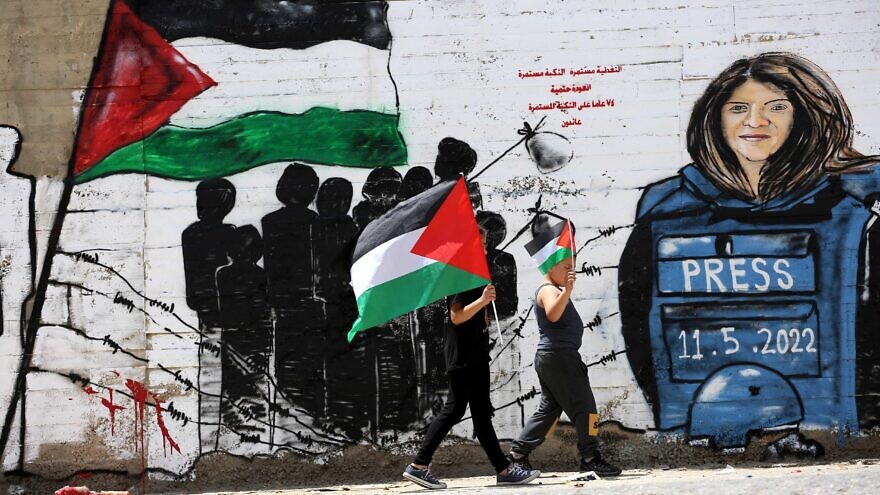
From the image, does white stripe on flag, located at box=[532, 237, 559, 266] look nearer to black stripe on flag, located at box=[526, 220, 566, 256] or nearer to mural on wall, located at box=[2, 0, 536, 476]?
black stripe on flag, located at box=[526, 220, 566, 256]

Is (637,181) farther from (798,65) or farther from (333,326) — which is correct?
(333,326)

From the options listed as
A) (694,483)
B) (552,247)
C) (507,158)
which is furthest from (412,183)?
(694,483)

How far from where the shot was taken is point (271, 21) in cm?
852

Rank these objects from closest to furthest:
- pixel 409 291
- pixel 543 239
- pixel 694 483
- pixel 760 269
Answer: pixel 694 483 < pixel 409 291 < pixel 543 239 < pixel 760 269

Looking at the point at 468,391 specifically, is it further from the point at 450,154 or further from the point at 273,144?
the point at 273,144

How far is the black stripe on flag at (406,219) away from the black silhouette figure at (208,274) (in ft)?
4.37

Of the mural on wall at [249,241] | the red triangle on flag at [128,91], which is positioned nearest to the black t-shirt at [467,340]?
the mural on wall at [249,241]

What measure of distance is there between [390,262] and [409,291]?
22cm

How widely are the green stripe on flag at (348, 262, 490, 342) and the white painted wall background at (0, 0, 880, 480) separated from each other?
3.95ft

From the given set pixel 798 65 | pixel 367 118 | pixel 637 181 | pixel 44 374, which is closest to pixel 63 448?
pixel 44 374

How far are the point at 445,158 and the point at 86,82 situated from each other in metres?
2.58

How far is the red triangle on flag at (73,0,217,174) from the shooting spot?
8.51 meters

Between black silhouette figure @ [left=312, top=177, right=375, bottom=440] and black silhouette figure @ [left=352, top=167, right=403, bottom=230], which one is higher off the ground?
black silhouette figure @ [left=352, top=167, right=403, bottom=230]

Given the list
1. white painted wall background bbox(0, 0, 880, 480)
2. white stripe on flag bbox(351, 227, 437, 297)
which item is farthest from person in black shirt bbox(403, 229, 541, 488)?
white painted wall background bbox(0, 0, 880, 480)
